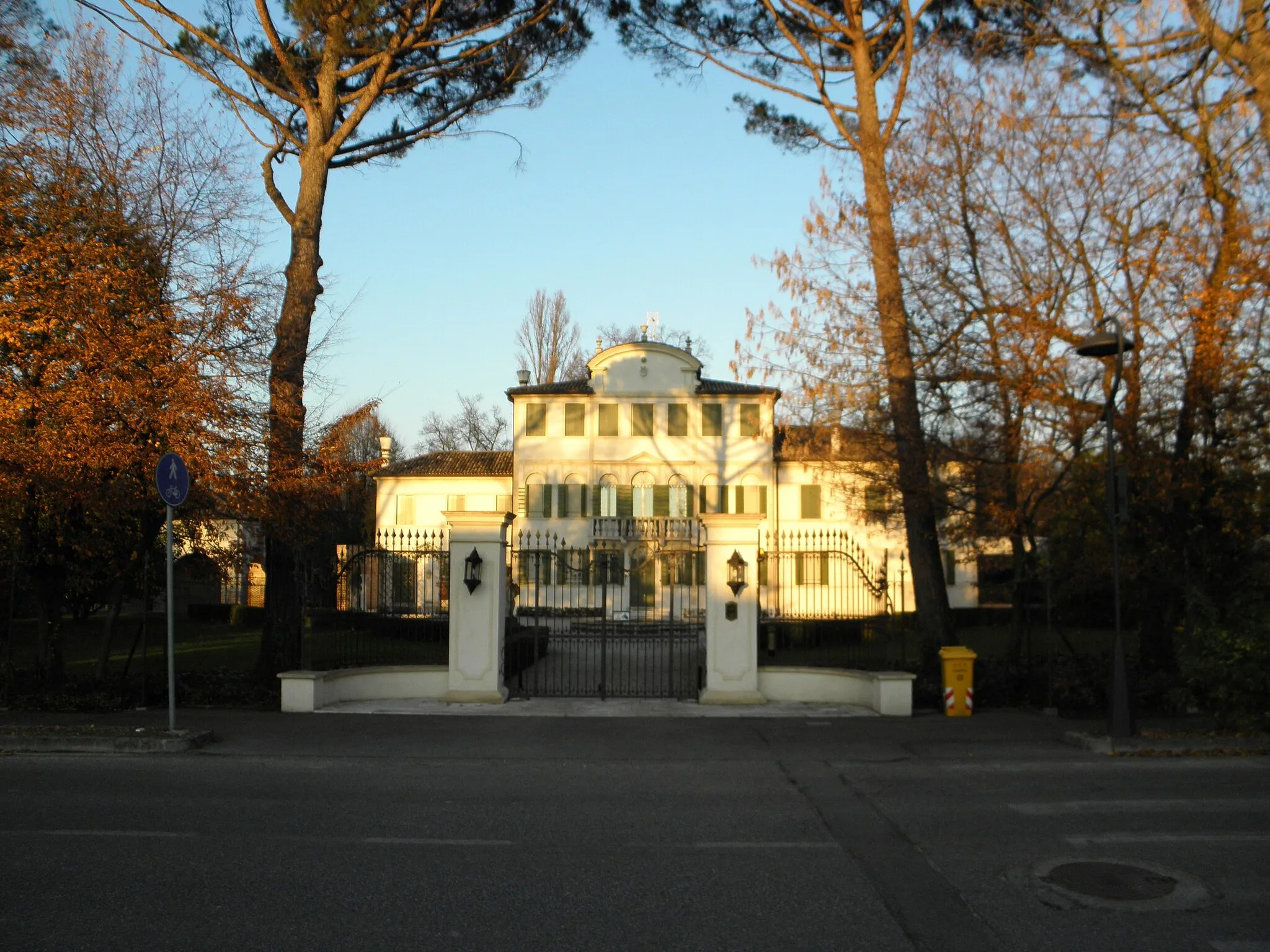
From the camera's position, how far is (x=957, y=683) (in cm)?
1391

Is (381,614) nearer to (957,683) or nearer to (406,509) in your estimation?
(957,683)

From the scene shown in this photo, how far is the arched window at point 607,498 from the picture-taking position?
4034 cm

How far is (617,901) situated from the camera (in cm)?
569

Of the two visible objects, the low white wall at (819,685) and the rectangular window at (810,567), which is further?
the low white wall at (819,685)

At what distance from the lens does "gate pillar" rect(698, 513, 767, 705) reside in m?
14.3

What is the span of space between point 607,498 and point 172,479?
1159 inches

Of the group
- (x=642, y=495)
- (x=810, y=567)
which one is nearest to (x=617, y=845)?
(x=810, y=567)

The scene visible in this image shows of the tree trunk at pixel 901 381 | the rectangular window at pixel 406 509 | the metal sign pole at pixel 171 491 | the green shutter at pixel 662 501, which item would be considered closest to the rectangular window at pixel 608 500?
the green shutter at pixel 662 501

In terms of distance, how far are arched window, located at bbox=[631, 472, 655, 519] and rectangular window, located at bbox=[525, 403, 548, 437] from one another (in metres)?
4.13

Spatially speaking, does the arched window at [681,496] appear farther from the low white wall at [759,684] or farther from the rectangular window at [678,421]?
the low white wall at [759,684]

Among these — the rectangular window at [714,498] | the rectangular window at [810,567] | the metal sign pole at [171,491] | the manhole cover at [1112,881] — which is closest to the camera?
the manhole cover at [1112,881]

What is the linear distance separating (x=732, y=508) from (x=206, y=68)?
87.9 feet

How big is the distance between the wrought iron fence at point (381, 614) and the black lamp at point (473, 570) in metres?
0.51

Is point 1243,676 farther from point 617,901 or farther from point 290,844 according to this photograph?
point 290,844
